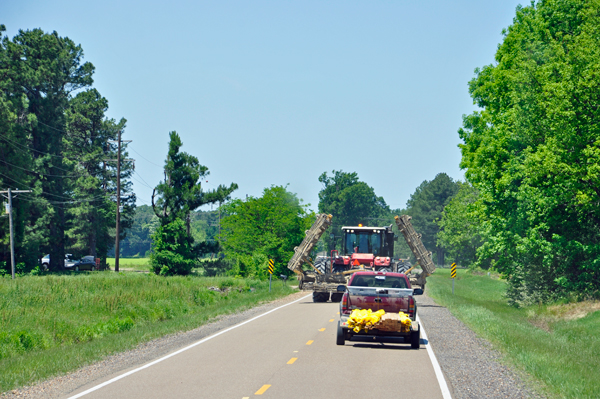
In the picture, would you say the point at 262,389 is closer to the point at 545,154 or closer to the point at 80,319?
the point at 80,319

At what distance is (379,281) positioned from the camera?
621 inches

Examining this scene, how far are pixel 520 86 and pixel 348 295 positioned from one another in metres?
18.0

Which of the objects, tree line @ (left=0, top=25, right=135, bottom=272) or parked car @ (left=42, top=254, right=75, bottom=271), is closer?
tree line @ (left=0, top=25, right=135, bottom=272)

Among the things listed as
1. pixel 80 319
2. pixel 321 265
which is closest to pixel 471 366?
pixel 80 319

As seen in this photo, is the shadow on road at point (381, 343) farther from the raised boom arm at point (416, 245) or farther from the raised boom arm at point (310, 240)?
the raised boom arm at point (416, 245)

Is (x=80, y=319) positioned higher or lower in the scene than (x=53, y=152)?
lower

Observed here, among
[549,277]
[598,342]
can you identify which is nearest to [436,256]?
[549,277]

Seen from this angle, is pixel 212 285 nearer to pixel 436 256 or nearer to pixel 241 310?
pixel 241 310

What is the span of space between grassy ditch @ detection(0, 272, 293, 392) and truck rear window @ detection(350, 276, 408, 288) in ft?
20.0

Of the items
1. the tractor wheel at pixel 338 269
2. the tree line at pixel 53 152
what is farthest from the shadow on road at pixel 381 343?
the tree line at pixel 53 152

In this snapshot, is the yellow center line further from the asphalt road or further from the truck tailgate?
the truck tailgate

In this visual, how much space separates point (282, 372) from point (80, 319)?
45.0 feet

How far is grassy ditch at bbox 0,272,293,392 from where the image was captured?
1354cm

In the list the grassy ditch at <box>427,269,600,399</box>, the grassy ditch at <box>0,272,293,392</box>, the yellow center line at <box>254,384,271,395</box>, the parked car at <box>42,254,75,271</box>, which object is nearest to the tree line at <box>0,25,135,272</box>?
the parked car at <box>42,254,75,271</box>
